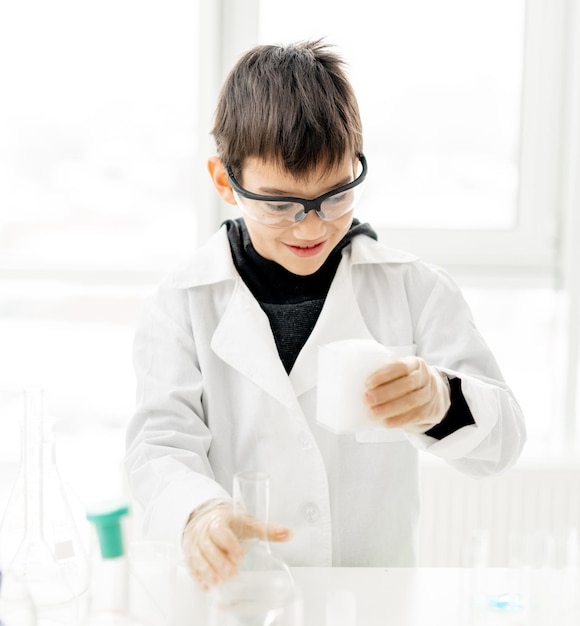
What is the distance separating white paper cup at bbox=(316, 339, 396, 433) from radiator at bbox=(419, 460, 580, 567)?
4.53ft

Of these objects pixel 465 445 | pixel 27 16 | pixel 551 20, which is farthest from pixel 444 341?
pixel 27 16

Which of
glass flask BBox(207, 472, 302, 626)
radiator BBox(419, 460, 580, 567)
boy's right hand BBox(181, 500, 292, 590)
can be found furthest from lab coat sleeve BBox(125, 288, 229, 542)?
radiator BBox(419, 460, 580, 567)

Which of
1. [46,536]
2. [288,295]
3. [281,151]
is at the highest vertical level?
[281,151]

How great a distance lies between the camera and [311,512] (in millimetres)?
1581

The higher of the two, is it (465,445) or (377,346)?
(377,346)

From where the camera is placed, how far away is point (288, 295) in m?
1.68

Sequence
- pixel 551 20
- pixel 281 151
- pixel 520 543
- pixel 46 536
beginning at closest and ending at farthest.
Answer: pixel 520 543, pixel 46 536, pixel 281 151, pixel 551 20

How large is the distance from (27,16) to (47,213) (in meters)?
0.66

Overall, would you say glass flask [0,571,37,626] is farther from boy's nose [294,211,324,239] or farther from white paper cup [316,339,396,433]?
boy's nose [294,211,324,239]

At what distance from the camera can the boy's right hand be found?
3.49ft

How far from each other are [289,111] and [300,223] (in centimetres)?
20

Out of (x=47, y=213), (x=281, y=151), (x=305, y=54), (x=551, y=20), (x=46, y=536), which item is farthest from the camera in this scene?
(x=47, y=213)

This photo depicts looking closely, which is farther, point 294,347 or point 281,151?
point 294,347

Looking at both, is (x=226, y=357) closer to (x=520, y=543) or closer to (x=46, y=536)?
(x=46, y=536)
